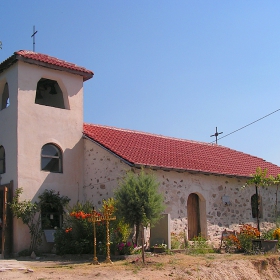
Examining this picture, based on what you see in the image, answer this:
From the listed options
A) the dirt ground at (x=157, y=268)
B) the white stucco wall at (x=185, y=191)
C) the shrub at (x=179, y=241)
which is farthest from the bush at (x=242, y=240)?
the shrub at (x=179, y=241)

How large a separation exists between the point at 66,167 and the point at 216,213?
6.32 metres

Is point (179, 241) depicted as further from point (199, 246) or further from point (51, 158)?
point (51, 158)

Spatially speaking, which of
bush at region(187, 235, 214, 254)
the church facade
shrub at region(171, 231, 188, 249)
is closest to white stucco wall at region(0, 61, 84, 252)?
the church facade

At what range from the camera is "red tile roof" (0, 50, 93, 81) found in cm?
1727

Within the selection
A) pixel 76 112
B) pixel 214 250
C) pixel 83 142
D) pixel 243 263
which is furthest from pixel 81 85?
pixel 243 263

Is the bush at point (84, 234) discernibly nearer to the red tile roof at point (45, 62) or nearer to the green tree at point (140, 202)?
the green tree at point (140, 202)

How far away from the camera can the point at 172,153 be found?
19.5 m

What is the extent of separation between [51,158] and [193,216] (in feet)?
20.0

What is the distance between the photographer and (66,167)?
714 inches

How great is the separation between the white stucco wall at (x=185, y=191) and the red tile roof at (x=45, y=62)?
2.98 meters

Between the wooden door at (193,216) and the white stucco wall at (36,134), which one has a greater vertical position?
the white stucco wall at (36,134)

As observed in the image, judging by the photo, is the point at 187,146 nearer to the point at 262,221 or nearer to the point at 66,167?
the point at 262,221

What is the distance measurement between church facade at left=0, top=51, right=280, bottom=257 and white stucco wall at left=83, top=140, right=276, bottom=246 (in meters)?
0.04

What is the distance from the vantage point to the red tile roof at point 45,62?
17266mm
